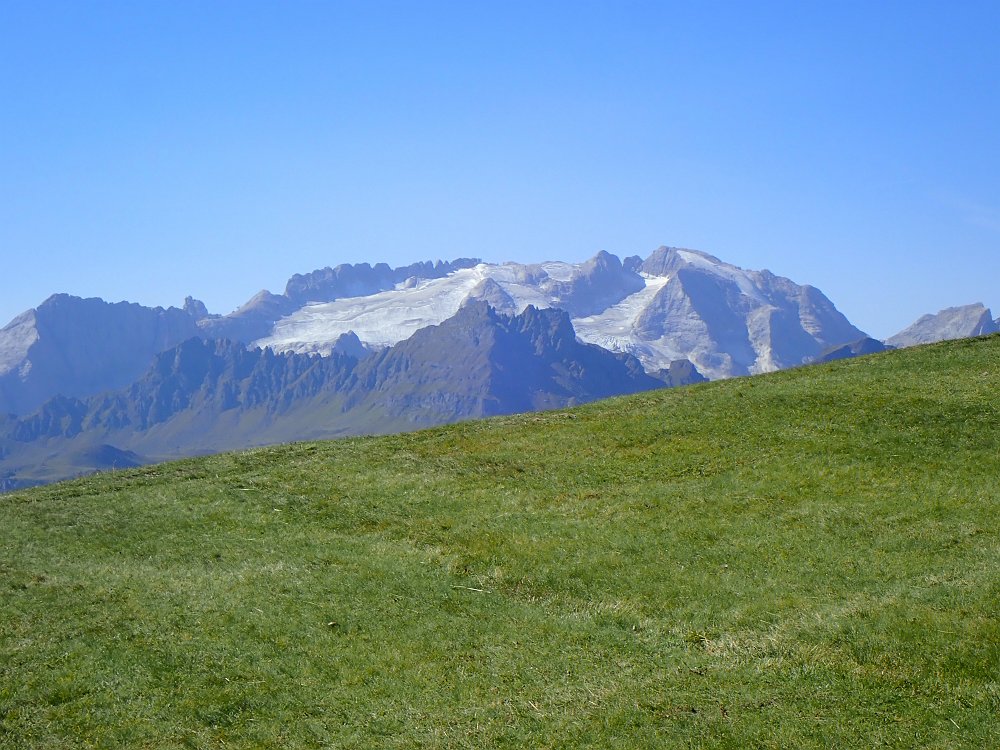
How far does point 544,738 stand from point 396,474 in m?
26.8

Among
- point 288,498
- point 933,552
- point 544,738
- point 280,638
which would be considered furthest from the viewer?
point 288,498

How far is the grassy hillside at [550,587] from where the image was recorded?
21.0 metres

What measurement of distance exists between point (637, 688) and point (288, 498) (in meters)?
24.6

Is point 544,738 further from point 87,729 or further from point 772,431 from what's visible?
point 772,431

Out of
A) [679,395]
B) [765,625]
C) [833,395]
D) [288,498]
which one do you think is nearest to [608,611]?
[765,625]

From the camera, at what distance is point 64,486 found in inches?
1893

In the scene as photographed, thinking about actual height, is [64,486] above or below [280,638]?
above

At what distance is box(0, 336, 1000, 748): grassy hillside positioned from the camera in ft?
68.8

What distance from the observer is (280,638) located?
26.9 metres

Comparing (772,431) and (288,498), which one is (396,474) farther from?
(772,431)

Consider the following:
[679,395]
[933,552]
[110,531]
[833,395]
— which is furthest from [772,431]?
[110,531]

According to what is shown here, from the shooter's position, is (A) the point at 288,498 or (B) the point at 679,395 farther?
(B) the point at 679,395

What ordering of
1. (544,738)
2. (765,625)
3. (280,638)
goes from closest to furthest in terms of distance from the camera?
(544,738)
(765,625)
(280,638)

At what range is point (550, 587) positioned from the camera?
30.5 m
